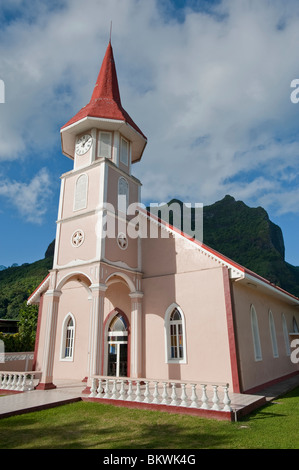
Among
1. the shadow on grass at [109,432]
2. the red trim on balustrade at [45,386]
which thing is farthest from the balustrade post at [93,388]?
the red trim on balustrade at [45,386]

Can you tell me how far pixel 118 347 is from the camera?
14117mm

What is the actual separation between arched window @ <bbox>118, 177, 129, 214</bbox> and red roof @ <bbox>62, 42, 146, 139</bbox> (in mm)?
2848

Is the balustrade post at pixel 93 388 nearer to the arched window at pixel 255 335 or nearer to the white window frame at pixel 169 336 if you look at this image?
the white window frame at pixel 169 336

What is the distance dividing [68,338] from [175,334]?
251 inches

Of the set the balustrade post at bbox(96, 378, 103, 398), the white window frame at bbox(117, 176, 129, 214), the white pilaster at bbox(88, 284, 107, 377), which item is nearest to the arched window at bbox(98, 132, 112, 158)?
the white window frame at bbox(117, 176, 129, 214)

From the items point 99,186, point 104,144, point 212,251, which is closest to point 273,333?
point 212,251

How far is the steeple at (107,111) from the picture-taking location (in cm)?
1451

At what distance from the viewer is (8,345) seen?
69.3 ft

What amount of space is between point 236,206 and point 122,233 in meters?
56.4

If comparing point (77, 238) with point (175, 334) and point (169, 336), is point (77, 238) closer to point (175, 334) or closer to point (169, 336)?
point (169, 336)

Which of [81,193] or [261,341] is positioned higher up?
[81,193]

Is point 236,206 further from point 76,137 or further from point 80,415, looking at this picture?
point 80,415

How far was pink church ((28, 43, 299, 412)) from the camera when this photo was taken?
11656 millimetres
